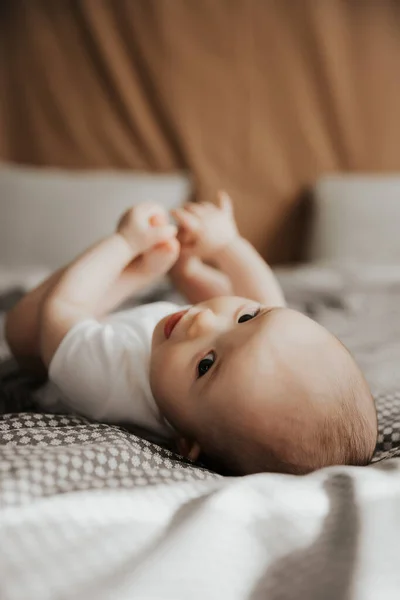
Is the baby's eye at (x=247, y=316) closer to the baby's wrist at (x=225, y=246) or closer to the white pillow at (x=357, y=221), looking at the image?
the baby's wrist at (x=225, y=246)

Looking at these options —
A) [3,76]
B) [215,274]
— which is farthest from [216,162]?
[215,274]

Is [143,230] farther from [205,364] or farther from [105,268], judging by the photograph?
[205,364]

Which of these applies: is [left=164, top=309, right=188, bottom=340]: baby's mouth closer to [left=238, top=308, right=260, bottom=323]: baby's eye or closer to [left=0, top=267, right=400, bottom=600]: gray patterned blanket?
[left=238, top=308, right=260, bottom=323]: baby's eye

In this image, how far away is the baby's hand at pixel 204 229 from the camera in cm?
101

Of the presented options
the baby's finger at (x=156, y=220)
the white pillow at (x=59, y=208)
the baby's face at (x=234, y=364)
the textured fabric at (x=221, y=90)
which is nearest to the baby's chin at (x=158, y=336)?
the baby's face at (x=234, y=364)

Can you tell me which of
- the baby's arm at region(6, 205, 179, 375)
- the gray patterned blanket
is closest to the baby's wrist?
the baby's arm at region(6, 205, 179, 375)

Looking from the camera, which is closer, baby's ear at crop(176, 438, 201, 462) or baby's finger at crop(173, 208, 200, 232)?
baby's ear at crop(176, 438, 201, 462)

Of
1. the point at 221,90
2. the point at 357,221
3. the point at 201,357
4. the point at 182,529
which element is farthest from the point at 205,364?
the point at 221,90

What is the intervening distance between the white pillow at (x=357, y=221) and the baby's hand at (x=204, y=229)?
32.4 inches

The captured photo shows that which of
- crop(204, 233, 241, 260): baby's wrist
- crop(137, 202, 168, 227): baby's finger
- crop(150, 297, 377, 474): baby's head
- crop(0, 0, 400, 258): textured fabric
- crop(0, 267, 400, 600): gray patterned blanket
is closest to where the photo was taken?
crop(0, 267, 400, 600): gray patterned blanket

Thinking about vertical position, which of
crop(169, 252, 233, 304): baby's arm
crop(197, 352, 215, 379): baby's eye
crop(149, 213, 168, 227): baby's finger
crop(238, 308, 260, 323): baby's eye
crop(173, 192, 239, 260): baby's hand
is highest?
crop(149, 213, 168, 227): baby's finger

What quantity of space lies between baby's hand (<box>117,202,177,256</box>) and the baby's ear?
0.32 metres

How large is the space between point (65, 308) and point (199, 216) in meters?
0.30

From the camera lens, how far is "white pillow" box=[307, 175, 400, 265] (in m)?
1.79
